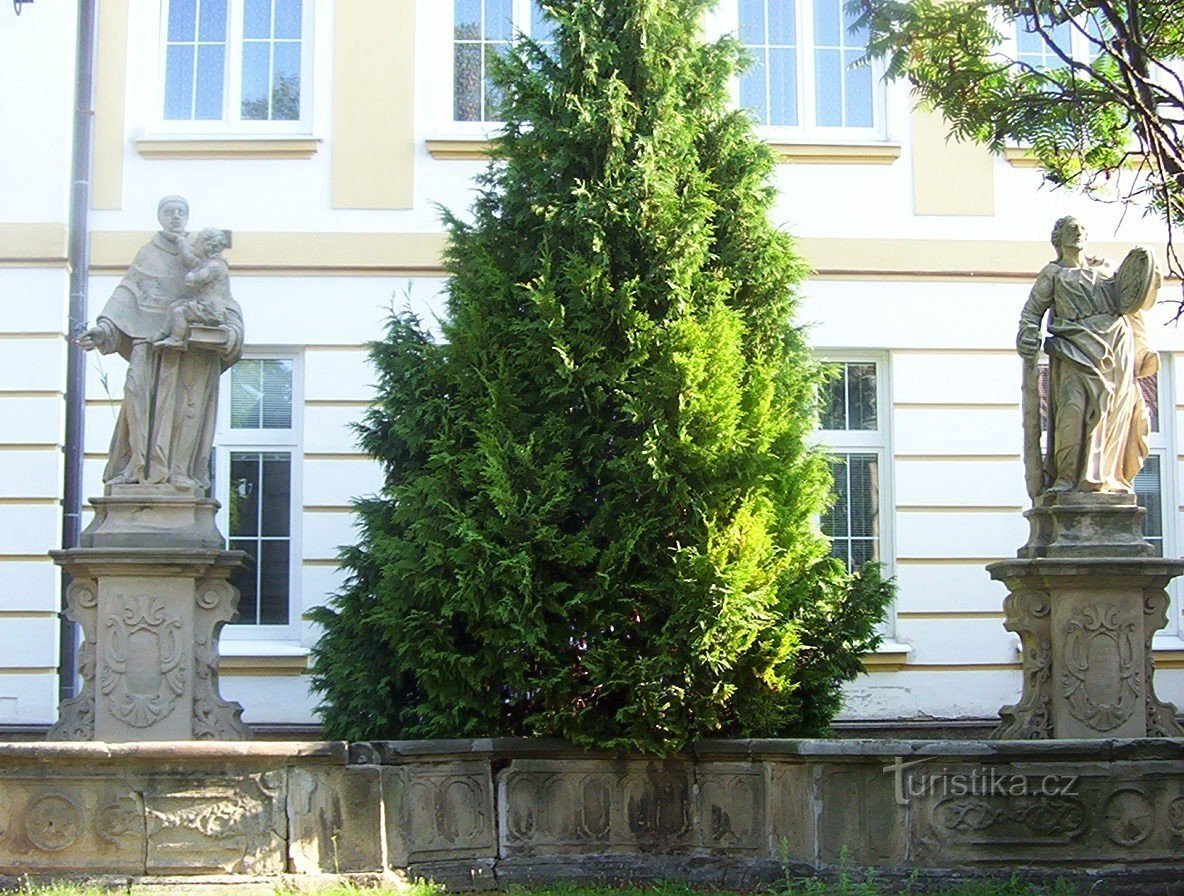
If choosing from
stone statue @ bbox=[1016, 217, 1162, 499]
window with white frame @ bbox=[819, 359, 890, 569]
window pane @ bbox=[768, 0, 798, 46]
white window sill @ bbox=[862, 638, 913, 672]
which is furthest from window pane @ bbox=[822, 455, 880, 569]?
window pane @ bbox=[768, 0, 798, 46]

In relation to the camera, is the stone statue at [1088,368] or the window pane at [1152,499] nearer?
the stone statue at [1088,368]

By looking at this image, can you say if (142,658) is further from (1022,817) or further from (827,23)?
(827,23)

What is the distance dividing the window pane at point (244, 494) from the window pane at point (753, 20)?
18.1 feet

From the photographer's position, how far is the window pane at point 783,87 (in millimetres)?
13609

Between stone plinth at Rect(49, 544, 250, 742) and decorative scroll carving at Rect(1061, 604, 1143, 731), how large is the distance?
484 cm

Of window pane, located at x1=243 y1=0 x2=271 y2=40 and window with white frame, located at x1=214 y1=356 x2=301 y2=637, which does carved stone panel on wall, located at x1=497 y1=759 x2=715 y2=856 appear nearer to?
window with white frame, located at x1=214 y1=356 x2=301 y2=637

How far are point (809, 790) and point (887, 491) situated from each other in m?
5.33

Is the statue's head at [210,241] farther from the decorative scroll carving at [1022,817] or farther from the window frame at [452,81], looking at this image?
the decorative scroll carving at [1022,817]

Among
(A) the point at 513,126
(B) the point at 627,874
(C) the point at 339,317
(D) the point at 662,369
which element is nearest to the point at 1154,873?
(B) the point at 627,874

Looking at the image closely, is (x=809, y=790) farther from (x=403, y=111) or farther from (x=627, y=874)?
(x=403, y=111)

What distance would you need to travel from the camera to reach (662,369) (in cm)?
878

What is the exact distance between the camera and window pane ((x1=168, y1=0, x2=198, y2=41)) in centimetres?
1341

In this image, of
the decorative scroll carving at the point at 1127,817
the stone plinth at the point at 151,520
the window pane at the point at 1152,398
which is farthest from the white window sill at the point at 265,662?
the window pane at the point at 1152,398

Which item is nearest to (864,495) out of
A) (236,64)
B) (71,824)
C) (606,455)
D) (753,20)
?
(753,20)
